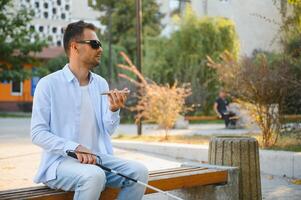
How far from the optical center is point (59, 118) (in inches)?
156

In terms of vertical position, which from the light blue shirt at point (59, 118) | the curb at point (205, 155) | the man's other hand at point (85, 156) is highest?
the light blue shirt at point (59, 118)

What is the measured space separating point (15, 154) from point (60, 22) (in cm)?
1776

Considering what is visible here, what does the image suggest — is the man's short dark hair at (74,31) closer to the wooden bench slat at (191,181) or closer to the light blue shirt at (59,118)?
the light blue shirt at (59,118)

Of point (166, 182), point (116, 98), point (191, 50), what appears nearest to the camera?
point (116, 98)

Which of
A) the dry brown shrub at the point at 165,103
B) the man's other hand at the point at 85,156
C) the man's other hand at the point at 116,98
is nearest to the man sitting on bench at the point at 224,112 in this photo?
the dry brown shrub at the point at 165,103

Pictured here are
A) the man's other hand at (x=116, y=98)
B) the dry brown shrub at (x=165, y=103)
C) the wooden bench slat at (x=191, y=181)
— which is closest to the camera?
the man's other hand at (x=116, y=98)

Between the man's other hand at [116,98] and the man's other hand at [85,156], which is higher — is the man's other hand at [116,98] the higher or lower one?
the higher one

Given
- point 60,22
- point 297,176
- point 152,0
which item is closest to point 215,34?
point 60,22

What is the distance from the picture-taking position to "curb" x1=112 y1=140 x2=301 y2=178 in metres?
8.30

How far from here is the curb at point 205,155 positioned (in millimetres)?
8297

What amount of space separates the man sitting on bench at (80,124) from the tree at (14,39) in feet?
91.7

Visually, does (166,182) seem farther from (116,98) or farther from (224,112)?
(224,112)

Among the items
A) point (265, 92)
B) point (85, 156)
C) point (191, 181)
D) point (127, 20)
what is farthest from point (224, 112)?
point (127, 20)

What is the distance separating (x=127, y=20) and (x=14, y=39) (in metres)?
13.8
